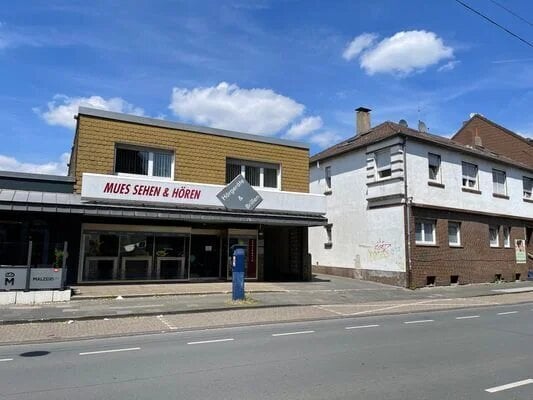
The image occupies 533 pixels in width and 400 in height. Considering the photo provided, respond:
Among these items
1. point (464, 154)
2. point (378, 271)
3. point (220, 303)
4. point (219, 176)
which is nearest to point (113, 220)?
point (219, 176)

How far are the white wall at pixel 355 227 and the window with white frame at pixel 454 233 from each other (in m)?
3.59

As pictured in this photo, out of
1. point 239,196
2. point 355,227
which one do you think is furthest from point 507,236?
point 239,196

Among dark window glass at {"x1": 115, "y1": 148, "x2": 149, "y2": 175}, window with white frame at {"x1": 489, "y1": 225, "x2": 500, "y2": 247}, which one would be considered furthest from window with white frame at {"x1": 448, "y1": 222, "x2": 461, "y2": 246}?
dark window glass at {"x1": 115, "y1": 148, "x2": 149, "y2": 175}

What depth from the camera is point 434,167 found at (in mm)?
24438

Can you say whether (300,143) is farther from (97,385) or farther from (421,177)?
(97,385)

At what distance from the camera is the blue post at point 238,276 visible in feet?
50.4

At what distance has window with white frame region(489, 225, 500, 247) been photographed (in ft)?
89.2

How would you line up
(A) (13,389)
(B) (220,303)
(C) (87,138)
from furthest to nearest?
(C) (87,138), (B) (220,303), (A) (13,389)

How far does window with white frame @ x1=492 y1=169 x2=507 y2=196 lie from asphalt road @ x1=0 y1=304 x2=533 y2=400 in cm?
1842

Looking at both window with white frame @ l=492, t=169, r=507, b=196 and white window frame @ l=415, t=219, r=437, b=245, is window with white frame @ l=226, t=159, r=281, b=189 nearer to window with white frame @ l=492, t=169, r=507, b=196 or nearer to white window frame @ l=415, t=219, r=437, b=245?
white window frame @ l=415, t=219, r=437, b=245

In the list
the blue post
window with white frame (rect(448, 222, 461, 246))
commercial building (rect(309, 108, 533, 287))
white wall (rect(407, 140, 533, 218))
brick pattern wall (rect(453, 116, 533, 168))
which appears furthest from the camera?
brick pattern wall (rect(453, 116, 533, 168))

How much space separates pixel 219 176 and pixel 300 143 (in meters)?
4.64

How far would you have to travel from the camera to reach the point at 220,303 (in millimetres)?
14977

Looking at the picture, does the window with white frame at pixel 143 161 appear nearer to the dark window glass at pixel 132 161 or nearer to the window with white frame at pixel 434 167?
the dark window glass at pixel 132 161
